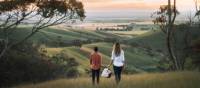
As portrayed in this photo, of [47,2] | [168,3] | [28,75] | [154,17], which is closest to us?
[47,2]

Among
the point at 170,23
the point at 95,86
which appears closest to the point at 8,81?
the point at 170,23

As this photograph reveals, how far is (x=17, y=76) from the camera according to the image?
4009cm

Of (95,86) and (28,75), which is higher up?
(95,86)

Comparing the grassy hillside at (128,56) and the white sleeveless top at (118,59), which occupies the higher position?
the white sleeveless top at (118,59)

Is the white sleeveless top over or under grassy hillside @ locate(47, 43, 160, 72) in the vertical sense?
over

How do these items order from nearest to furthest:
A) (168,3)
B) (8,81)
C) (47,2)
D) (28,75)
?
1. (47,2)
2. (8,81)
3. (28,75)
4. (168,3)

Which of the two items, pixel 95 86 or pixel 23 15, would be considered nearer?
pixel 95 86

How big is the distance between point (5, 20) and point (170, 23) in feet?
60.3

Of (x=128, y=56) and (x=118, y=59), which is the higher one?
(x=118, y=59)

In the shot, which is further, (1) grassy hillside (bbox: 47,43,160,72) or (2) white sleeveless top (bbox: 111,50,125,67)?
(1) grassy hillside (bbox: 47,43,160,72)

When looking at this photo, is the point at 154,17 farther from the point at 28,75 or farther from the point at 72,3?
the point at 72,3

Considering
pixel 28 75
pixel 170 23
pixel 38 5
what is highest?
pixel 38 5

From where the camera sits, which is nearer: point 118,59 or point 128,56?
point 118,59

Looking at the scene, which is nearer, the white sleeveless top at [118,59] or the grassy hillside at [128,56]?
the white sleeveless top at [118,59]
